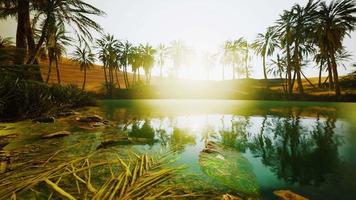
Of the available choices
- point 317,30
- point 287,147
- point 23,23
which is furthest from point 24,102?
point 317,30

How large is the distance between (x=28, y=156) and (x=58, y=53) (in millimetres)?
39571

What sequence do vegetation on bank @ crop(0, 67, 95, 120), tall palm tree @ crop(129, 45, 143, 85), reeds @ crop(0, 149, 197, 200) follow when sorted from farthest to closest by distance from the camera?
tall palm tree @ crop(129, 45, 143, 85), vegetation on bank @ crop(0, 67, 95, 120), reeds @ crop(0, 149, 197, 200)

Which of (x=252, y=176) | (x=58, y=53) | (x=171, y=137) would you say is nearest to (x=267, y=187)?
(x=252, y=176)

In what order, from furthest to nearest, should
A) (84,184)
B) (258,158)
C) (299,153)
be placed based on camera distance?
(299,153) → (258,158) → (84,184)

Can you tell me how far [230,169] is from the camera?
14.1 feet

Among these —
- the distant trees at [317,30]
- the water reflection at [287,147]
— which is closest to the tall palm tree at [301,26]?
the distant trees at [317,30]

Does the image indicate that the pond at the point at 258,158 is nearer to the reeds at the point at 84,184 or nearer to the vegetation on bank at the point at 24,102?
the reeds at the point at 84,184

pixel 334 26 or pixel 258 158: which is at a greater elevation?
pixel 334 26

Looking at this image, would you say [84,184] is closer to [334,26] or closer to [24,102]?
[24,102]

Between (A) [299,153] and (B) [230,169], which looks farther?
(A) [299,153]

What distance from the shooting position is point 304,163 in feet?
15.9

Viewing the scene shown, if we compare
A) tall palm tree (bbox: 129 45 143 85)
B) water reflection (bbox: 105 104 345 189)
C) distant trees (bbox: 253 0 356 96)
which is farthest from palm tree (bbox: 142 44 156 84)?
water reflection (bbox: 105 104 345 189)

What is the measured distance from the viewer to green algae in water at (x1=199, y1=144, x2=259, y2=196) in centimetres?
355

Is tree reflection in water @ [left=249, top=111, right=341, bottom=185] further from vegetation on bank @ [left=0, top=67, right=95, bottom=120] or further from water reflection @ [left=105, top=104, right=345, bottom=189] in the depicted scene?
vegetation on bank @ [left=0, top=67, right=95, bottom=120]
